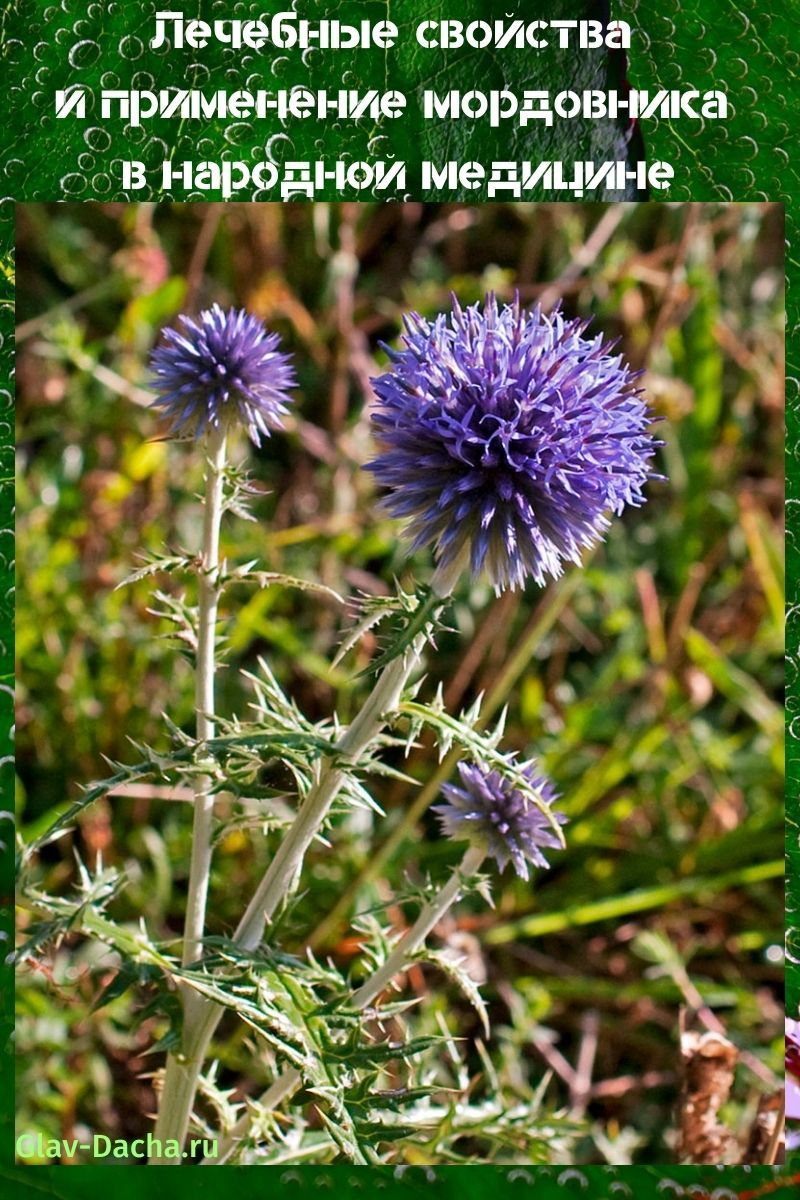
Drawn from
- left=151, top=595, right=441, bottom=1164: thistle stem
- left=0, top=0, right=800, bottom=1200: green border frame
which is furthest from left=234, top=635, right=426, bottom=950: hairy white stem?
left=0, top=0, right=800, bottom=1200: green border frame

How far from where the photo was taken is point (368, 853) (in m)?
2.70

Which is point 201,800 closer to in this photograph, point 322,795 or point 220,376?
point 322,795

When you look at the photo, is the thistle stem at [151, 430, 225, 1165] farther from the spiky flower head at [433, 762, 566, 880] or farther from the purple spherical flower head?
the spiky flower head at [433, 762, 566, 880]

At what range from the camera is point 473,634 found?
10.3 ft

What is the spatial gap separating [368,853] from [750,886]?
942 mm

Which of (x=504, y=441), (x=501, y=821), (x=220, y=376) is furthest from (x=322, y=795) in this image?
(x=220, y=376)

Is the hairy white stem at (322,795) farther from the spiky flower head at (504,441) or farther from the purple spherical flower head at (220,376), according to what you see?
the purple spherical flower head at (220,376)

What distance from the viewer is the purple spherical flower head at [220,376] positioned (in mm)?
1588

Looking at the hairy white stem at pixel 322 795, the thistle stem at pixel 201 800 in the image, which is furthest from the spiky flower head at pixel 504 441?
the thistle stem at pixel 201 800

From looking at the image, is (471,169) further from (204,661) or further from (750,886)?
(750,886)

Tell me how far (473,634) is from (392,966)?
168 cm

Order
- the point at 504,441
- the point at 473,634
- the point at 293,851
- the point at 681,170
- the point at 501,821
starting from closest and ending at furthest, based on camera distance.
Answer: the point at 504,441
the point at 293,851
the point at 501,821
the point at 681,170
the point at 473,634

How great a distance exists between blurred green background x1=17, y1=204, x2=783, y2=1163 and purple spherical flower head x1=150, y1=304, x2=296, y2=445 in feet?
3.30

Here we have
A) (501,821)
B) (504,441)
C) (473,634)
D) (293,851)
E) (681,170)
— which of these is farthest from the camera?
(473,634)
